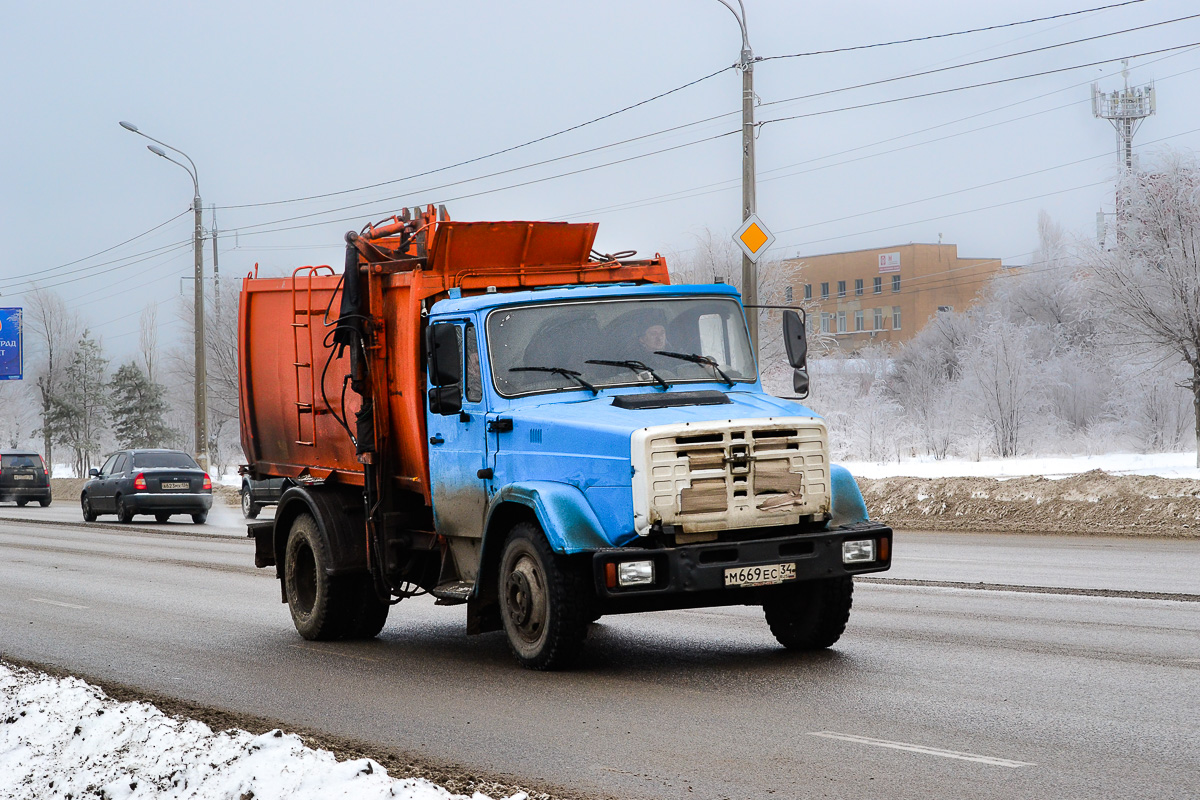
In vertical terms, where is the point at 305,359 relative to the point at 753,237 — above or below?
below

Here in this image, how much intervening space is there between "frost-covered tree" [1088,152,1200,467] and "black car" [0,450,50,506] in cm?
2936

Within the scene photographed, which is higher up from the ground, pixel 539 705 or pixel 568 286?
pixel 568 286

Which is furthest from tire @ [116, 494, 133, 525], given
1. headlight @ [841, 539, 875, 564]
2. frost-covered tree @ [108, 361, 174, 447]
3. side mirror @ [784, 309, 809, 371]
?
frost-covered tree @ [108, 361, 174, 447]

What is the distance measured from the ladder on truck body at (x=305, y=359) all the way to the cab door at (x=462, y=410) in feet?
6.95

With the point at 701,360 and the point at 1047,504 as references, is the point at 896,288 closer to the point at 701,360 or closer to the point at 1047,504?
the point at 1047,504

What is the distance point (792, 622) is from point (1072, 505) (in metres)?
13.8

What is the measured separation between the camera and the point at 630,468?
7801 millimetres

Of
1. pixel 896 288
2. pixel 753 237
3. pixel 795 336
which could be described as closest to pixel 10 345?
pixel 753 237

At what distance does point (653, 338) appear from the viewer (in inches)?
360

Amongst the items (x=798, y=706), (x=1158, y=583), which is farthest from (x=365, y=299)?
(x=1158, y=583)

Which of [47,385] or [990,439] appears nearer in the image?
[990,439]

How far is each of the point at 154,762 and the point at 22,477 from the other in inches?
1451

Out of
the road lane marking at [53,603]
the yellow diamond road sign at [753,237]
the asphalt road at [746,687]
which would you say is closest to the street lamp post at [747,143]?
the yellow diamond road sign at [753,237]

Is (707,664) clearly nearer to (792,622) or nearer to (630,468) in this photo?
(792,622)
